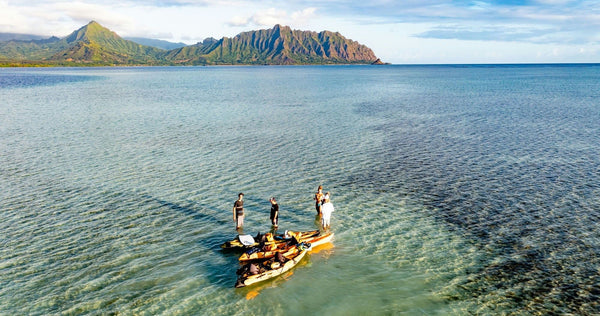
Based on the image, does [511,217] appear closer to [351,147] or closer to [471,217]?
[471,217]

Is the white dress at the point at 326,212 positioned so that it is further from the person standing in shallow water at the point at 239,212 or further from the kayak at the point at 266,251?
the person standing in shallow water at the point at 239,212

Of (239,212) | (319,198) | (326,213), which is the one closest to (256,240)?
(239,212)

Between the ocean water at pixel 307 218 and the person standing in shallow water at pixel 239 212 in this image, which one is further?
the person standing in shallow water at pixel 239 212

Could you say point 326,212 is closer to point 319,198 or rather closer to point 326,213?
point 326,213

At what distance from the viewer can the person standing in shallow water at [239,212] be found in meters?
22.9

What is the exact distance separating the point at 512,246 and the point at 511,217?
451 cm

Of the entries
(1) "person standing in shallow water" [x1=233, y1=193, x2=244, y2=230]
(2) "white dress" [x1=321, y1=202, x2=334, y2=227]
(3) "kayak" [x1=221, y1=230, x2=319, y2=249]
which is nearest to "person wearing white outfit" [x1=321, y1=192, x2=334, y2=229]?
(2) "white dress" [x1=321, y1=202, x2=334, y2=227]

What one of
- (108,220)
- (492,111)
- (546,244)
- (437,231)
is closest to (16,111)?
(108,220)

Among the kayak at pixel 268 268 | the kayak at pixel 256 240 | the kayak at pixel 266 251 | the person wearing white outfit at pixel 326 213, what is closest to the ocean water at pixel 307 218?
the kayak at pixel 268 268

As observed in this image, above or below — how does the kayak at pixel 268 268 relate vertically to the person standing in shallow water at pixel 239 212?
below

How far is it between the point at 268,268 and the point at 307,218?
24.8 feet

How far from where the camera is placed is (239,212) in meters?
23.2

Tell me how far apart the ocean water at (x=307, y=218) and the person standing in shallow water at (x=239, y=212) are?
1.01 metres

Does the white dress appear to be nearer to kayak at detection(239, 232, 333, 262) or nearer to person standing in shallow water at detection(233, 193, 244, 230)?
kayak at detection(239, 232, 333, 262)
